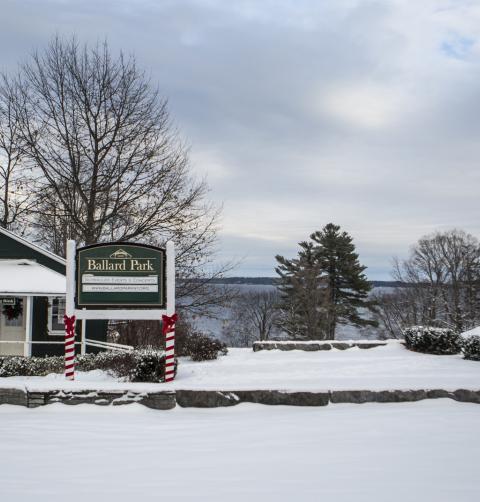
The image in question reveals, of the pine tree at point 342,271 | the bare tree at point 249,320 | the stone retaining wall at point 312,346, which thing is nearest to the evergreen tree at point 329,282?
the pine tree at point 342,271

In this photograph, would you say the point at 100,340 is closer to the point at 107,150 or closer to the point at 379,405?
the point at 107,150

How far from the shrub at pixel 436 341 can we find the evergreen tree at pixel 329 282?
922 inches

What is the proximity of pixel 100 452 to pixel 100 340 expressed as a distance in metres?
13.5

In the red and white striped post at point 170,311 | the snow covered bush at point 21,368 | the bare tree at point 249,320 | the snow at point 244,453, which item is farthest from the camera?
the bare tree at point 249,320

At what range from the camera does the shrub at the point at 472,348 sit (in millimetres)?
14383

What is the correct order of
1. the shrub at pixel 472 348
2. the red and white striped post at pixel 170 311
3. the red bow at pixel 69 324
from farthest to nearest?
1. the shrub at pixel 472 348
2. the red bow at pixel 69 324
3. the red and white striped post at pixel 170 311

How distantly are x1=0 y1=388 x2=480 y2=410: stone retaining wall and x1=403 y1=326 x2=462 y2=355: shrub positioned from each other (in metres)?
7.33

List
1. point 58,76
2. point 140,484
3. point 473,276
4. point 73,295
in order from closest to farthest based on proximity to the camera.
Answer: point 140,484 < point 73,295 < point 58,76 < point 473,276

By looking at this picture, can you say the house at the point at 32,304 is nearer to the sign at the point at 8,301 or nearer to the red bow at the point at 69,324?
the sign at the point at 8,301

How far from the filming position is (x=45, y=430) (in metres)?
7.37

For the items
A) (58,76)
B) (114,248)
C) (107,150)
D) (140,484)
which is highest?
(58,76)

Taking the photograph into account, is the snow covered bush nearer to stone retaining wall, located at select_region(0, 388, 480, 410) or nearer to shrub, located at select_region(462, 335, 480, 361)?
stone retaining wall, located at select_region(0, 388, 480, 410)

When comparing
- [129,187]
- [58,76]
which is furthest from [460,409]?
[58,76]

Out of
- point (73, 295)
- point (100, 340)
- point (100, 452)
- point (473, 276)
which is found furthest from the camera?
point (473, 276)
